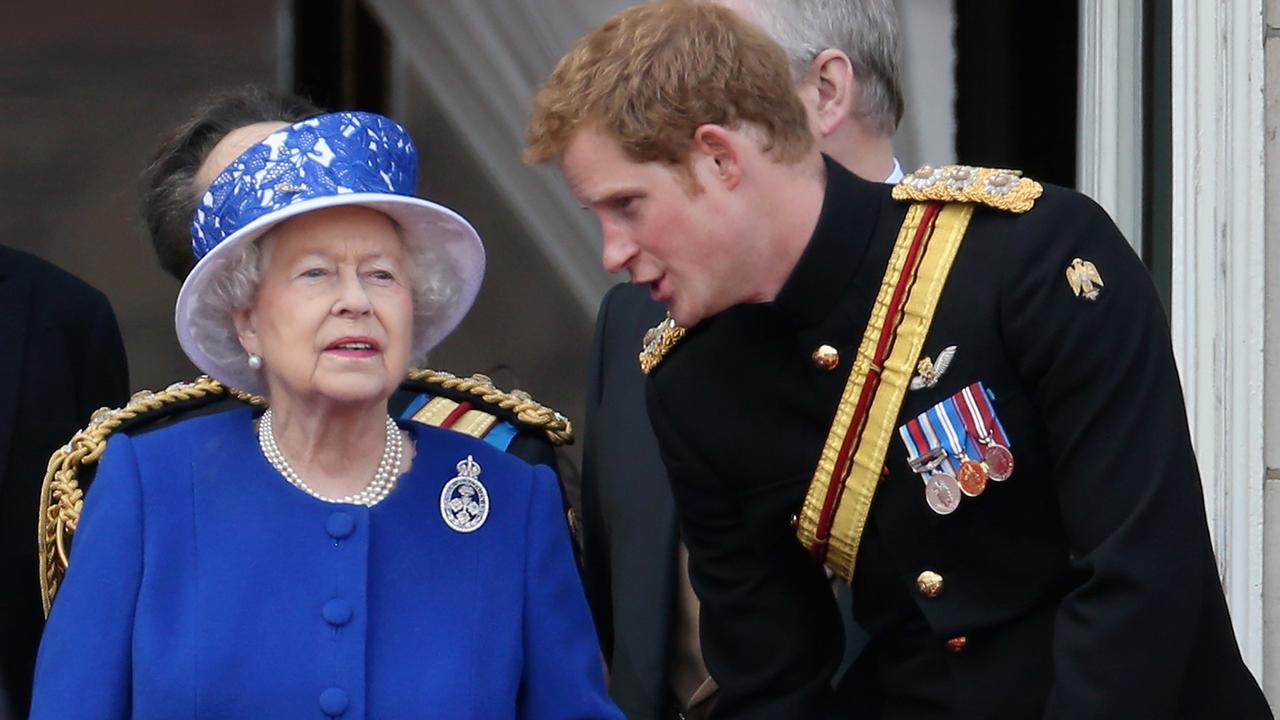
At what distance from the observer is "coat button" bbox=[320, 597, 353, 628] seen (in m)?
2.68

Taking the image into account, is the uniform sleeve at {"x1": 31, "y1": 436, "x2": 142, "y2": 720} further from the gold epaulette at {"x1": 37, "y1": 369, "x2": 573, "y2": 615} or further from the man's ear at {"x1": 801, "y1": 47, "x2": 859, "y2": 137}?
the man's ear at {"x1": 801, "y1": 47, "x2": 859, "y2": 137}

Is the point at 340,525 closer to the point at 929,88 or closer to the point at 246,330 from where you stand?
the point at 246,330

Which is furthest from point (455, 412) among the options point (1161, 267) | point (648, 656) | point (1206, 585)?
point (1161, 267)

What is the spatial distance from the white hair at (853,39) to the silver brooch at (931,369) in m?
0.85

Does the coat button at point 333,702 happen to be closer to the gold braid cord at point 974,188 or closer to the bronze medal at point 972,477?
the bronze medal at point 972,477

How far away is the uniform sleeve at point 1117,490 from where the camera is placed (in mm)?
2365

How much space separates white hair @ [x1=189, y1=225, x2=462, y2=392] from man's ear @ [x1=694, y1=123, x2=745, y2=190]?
0.50 m

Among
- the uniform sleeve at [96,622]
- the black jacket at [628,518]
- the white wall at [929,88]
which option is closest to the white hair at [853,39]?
the black jacket at [628,518]

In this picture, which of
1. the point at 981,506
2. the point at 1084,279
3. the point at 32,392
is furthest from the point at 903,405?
the point at 32,392

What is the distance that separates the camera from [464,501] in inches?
111

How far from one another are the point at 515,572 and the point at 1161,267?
1804mm

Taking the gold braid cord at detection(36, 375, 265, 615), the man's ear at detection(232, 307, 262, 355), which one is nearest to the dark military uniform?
the man's ear at detection(232, 307, 262, 355)

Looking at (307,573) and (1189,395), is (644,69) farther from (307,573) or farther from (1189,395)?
(1189,395)

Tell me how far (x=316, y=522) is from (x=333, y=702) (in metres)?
0.24
